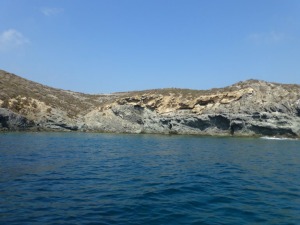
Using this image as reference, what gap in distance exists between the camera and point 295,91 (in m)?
86.6

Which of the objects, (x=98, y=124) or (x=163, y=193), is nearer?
(x=163, y=193)

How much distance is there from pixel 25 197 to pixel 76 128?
78785 mm

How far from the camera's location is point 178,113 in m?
89.7

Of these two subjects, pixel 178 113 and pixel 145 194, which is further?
pixel 178 113

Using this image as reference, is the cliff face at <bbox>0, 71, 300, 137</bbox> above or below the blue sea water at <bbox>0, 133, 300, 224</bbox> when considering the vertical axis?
above

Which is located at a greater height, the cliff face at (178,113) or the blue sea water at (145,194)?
the cliff face at (178,113)

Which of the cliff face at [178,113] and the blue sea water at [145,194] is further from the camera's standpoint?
the cliff face at [178,113]

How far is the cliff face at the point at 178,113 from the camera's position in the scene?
80188 mm

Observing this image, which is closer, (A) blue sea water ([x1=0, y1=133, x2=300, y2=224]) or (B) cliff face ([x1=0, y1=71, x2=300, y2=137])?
(A) blue sea water ([x1=0, y1=133, x2=300, y2=224])

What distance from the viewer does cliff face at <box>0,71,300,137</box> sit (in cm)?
8019

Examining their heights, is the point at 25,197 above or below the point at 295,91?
below

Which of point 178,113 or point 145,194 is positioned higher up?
point 178,113

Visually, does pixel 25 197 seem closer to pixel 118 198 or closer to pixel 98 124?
pixel 118 198

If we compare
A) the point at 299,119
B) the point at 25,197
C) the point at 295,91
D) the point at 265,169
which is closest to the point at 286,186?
the point at 265,169
